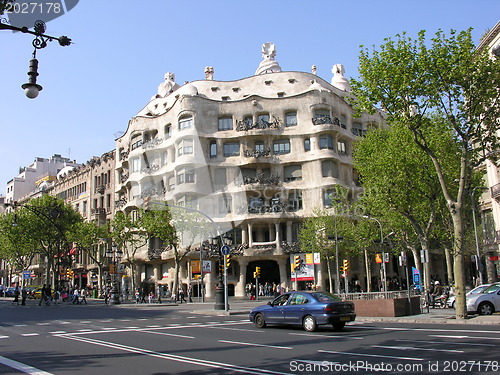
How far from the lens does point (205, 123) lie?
51.6m

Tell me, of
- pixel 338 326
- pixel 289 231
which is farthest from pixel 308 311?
pixel 289 231

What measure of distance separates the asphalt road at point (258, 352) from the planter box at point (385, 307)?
4.64 m

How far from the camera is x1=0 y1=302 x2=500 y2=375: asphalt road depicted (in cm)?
872

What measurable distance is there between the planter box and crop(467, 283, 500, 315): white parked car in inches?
95.3

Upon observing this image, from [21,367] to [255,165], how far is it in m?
42.0

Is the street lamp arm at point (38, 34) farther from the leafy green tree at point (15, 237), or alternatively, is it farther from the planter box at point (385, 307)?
the leafy green tree at point (15, 237)

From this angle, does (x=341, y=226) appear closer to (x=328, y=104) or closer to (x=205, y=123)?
(x=328, y=104)

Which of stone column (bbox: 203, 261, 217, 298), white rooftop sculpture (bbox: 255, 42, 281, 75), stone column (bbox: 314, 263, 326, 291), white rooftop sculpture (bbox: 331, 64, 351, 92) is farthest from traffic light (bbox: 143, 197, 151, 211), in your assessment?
white rooftop sculpture (bbox: 331, 64, 351, 92)

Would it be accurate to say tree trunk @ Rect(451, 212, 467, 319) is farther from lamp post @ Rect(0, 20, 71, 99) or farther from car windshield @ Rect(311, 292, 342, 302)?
lamp post @ Rect(0, 20, 71, 99)

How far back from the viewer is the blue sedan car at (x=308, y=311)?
15031 millimetres

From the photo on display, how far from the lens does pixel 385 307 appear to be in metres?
20.2

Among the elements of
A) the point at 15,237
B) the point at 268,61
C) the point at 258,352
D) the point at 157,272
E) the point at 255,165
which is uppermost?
the point at 268,61

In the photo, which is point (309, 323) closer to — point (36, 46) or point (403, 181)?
point (36, 46)

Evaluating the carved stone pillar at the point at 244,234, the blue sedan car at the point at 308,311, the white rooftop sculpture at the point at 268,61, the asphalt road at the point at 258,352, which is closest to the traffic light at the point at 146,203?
the carved stone pillar at the point at 244,234
